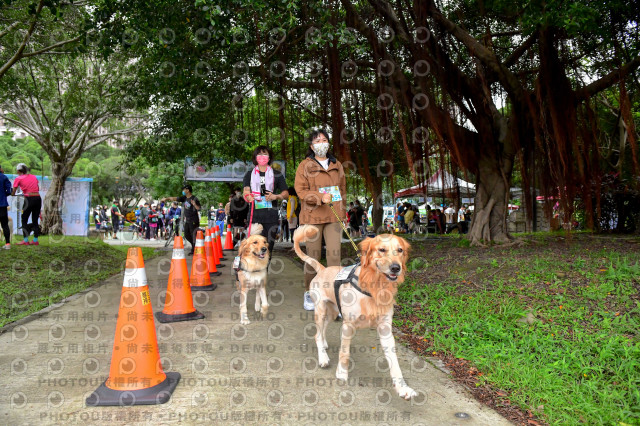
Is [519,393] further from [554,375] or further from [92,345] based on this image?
[92,345]

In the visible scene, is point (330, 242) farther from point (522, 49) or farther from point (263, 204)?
point (522, 49)

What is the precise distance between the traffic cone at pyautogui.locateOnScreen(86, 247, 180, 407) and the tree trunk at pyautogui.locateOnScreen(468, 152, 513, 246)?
269 inches

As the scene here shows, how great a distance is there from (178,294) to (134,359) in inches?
71.7

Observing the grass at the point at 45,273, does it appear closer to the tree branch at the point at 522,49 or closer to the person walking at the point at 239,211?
the person walking at the point at 239,211

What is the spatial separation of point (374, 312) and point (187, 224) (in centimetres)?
717

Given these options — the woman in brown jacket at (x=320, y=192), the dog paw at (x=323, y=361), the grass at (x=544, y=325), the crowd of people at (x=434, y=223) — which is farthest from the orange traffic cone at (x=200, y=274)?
the crowd of people at (x=434, y=223)

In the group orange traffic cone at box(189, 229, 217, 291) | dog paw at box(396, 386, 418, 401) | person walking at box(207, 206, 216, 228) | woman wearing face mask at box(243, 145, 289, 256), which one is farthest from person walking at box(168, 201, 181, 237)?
dog paw at box(396, 386, 418, 401)

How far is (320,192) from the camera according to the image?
4422 millimetres

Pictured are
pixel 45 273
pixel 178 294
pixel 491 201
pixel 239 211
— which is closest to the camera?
pixel 178 294

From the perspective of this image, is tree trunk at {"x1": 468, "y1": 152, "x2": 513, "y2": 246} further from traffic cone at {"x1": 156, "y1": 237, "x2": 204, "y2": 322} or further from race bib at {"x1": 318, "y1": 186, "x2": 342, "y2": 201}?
traffic cone at {"x1": 156, "y1": 237, "x2": 204, "y2": 322}

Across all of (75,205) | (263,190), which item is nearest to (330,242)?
(263,190)

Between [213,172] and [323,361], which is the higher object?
[213,172]

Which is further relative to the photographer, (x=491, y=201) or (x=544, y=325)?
(x=491, y=201)

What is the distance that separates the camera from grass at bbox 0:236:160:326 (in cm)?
519
